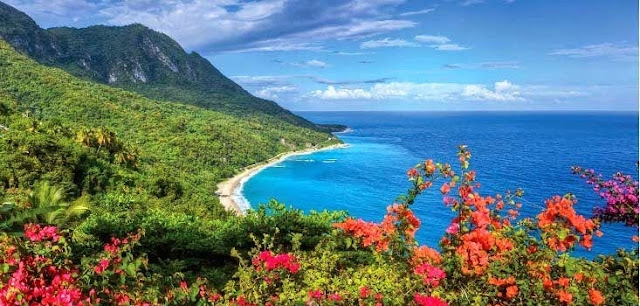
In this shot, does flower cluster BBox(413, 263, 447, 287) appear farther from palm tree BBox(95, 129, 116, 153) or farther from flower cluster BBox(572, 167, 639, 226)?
palm tree BBox(95, 129, 116, 153)

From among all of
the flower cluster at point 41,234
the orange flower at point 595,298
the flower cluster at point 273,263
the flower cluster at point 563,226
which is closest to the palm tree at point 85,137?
the flower cluster at point 41,234

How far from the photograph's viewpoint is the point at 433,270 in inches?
185

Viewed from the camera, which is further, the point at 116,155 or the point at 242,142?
the point at 242,142

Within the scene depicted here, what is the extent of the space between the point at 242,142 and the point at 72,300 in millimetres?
105162

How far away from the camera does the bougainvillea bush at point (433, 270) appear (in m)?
4.07

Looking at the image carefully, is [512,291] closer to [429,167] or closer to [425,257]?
[425,257]

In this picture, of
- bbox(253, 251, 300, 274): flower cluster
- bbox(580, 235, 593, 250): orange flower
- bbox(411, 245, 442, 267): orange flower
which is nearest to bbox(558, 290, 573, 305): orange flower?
bbox(580, 235, 593, 250): orange flower

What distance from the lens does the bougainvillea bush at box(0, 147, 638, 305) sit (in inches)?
160

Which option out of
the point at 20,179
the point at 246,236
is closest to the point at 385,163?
the point at 20,179

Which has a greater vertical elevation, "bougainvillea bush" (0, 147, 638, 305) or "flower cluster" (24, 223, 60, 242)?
"flower cluster" (24, 223, 60, 242)

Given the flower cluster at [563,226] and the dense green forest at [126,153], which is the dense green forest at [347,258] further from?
the dense green forest at [126,153]

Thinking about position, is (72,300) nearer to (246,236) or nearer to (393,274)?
(393,274)

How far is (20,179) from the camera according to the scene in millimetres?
27094

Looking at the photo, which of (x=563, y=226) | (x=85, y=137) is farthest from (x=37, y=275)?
(x=85, y=137)
